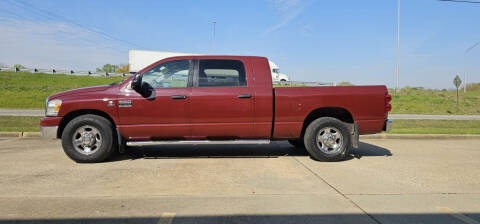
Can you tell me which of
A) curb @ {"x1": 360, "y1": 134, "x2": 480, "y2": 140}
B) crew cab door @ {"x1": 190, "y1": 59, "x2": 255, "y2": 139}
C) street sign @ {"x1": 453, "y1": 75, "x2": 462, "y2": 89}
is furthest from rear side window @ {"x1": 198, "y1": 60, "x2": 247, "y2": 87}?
street sign @ {"x1": 453, "y1": 75, "x2": 462, "y2": 89}

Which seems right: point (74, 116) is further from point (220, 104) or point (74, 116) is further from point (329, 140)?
point (329, 140)

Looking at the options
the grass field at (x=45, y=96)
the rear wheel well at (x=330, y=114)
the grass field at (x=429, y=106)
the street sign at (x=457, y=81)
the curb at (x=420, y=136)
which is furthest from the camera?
the grass field at (x=429, y=106)

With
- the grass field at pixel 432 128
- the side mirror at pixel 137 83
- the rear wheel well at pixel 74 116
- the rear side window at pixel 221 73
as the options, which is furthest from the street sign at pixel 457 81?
the rear wheel well at pixel 74 116

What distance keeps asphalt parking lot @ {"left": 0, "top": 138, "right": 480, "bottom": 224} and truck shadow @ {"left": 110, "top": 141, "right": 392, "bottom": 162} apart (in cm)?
4

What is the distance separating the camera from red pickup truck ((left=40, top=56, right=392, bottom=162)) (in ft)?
16.3

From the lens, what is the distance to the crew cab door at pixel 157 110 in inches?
196

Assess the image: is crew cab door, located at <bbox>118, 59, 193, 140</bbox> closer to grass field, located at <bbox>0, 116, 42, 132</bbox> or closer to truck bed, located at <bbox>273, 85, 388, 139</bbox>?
truck bed, located at <bbox>273, 85, 388, 139</bbox>

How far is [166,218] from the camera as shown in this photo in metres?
2.80

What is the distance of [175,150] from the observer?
6266 millimetres

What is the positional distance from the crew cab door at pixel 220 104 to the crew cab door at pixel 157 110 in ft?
0.58

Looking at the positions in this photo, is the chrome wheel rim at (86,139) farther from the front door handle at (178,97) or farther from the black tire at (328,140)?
the black tire at (328,140)

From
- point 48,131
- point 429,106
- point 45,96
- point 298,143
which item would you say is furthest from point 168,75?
point 429,106

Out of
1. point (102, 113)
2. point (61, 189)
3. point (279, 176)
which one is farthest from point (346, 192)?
point (102, 113)

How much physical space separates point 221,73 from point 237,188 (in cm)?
232
